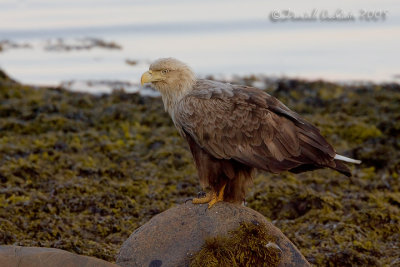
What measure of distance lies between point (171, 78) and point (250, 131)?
3.08 ft

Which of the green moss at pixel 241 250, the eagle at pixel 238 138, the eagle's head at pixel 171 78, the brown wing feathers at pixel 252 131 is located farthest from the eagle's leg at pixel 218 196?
the eagle's head at pixel 171 78

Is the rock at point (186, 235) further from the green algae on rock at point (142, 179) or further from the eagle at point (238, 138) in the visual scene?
the green algae on rock at point (142, 179)

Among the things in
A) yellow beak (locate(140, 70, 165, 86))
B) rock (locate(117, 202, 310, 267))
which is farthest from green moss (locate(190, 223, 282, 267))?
yellow beak (locate(140, 70, 165, 86))

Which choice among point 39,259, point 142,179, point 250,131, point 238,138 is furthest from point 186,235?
point 142,179

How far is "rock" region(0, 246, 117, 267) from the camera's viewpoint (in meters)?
5.17

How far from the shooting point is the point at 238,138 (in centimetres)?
635

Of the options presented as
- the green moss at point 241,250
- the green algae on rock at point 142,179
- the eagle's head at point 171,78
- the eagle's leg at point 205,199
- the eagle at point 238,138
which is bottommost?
the green algae on rock at point 142,179

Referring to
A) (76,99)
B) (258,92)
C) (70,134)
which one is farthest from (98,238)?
(76,99)

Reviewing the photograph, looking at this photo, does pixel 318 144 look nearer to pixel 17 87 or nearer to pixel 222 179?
pixel 222 179

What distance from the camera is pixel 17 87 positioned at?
14.2 metres

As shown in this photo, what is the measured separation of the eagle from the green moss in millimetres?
502

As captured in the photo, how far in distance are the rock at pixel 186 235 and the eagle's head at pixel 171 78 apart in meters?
1.13

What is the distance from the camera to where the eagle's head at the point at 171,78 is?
6.52m

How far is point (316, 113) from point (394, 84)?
122 inches
